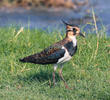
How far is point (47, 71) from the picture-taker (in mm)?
7547

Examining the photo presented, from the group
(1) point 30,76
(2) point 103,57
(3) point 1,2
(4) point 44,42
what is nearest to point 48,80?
(1) point 30,76

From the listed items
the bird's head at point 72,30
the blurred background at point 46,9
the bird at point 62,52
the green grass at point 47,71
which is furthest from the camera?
the blurred background at point 46,9

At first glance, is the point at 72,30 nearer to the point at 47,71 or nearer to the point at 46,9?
the point at 47,71

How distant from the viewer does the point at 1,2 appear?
660 inches

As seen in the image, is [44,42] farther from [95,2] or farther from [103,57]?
[95,2]

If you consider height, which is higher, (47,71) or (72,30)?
(72,30)

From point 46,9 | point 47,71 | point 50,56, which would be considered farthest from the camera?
point 46,9

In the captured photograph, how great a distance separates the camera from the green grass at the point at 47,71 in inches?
251

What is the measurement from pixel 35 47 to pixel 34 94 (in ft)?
8.31

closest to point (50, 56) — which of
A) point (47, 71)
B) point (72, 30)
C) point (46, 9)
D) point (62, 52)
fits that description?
point (62, 52)

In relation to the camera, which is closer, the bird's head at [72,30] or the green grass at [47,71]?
the green grass at [47,71]

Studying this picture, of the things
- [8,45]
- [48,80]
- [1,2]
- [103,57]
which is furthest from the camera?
[1,2]

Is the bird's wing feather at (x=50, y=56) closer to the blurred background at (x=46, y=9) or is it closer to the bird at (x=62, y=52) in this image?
the bird at (x=62, y=52)

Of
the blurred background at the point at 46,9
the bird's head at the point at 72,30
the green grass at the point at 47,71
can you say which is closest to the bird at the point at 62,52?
the bird's head at the point at 72,30
